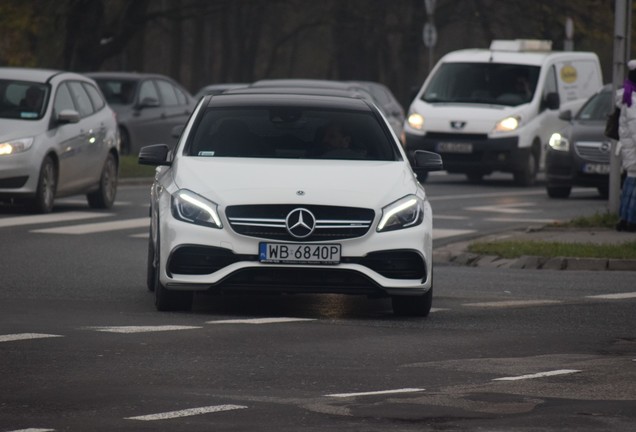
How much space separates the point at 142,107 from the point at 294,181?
22.6 m

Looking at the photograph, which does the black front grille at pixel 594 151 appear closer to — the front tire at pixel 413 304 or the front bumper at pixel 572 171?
the front bumper at pixel 572 171

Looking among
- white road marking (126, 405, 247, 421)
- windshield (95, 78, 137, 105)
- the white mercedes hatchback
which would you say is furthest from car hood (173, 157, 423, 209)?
windshield (95, 78, 137, 105)

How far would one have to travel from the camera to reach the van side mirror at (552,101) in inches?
1233

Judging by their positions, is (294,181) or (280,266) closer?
(280,266)

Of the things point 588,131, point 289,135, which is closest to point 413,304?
point 289,135

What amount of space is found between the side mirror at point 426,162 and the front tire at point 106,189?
34.1ft

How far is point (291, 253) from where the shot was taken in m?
11.8

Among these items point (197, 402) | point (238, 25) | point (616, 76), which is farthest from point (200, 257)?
point (238, 25)

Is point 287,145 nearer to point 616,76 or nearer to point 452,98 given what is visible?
point 616,76

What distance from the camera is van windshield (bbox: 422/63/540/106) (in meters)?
31.3

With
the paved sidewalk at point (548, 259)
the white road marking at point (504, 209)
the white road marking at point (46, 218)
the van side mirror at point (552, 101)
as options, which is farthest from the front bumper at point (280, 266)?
the van side mirror at point (552, 101)

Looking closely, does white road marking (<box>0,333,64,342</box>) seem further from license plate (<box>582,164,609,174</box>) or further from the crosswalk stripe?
license plate (<box>582,164,609,174</box>)

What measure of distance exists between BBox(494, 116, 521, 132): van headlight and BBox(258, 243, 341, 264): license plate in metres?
18.8

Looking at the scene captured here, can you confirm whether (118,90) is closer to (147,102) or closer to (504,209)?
(147,102)
